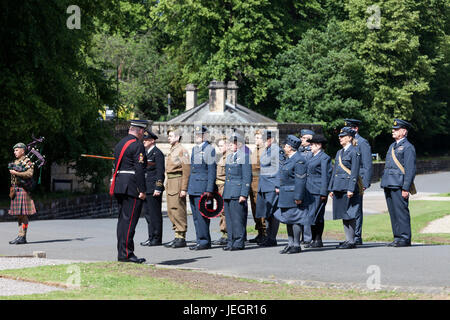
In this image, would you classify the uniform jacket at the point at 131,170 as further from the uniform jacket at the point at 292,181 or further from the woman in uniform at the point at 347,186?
the woman in uniform at the point at 347,186

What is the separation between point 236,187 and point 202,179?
669 mm

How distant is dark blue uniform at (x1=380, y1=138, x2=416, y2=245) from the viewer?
52.9 feet

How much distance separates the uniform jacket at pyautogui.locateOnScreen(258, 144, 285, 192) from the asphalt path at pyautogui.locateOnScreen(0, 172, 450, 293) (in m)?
1.17

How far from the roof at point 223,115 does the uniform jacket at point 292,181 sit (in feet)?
127

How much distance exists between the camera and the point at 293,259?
14.3m

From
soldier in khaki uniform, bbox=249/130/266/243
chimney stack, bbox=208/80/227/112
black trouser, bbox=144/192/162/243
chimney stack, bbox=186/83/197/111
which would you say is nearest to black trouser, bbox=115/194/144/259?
black trouser, bbox=144/192/162/243

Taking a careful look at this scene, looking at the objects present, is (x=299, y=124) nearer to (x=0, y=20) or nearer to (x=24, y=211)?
(x=0, y=20)

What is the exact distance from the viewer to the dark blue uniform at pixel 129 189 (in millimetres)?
13477

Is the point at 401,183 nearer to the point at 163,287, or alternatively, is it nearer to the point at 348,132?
the point at 348,132

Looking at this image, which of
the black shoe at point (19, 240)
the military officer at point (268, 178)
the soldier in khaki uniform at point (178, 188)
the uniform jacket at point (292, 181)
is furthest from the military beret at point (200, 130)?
the black shoe at point (19, 240)

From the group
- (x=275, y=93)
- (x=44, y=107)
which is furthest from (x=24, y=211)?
(x=275, y=93)

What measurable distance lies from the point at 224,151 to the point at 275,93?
Answer: 43.1m

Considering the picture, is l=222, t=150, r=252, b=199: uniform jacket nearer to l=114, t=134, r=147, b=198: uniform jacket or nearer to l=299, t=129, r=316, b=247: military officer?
l=299, t=129, r=316, b=247: military officer
